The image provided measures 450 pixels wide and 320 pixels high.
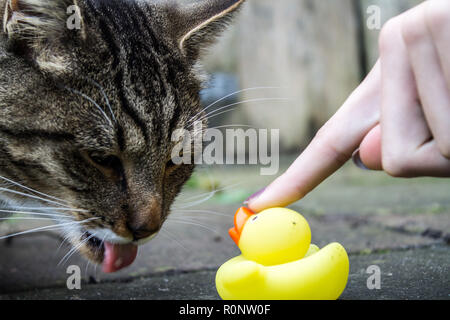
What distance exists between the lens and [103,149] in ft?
5.24

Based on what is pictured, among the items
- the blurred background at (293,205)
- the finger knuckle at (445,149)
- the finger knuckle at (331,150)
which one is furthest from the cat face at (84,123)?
the finger knuckle at (445,149)

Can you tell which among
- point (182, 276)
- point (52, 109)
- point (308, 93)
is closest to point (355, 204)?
point (182, 276)

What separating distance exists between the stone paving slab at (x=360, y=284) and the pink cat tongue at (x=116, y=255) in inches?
3.3

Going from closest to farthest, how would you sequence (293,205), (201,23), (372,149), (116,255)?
(372,149), (116,255), (201,23), (293,205)

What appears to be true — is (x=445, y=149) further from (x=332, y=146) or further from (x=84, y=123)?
(x=84, y=123)

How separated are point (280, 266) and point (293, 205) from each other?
2.32m

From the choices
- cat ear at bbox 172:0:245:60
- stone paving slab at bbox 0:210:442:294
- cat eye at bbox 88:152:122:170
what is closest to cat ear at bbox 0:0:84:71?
cat eye at bbox 88:152:122:170

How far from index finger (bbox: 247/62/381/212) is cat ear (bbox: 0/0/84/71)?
0.79 metres

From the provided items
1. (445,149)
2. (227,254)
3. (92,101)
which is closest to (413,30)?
(445,149)

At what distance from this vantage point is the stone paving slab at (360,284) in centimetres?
144

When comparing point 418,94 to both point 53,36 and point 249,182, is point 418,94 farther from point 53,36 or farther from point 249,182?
point 249,182

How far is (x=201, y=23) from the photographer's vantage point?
6.53ft

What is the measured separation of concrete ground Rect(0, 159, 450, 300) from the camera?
1617mm

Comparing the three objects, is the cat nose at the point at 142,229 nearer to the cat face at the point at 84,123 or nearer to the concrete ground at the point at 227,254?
the cat face at the point at 84,123
